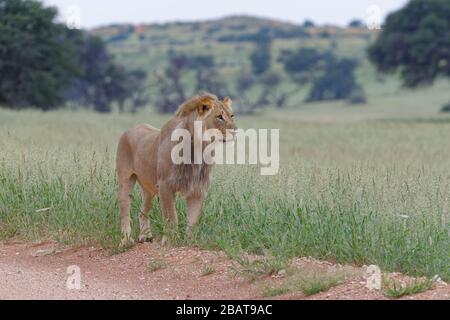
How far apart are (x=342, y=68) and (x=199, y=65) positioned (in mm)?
16440

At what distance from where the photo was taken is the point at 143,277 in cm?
808

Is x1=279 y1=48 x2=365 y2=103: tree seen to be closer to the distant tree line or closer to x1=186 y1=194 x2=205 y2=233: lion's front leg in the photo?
the distant tree line

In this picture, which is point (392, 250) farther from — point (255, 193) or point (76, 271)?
point (76, 271)

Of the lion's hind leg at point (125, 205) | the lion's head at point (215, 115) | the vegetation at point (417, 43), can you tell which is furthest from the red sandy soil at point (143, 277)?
the vegetation at point (417, 43)

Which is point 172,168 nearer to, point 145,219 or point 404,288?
point 145,219

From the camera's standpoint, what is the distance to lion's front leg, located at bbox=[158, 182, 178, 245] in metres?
8.66

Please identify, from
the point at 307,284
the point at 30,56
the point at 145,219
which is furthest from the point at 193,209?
the point at 30,56

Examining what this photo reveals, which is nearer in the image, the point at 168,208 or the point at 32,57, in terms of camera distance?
the point at 168,208

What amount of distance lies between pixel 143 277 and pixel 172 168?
3.69ft

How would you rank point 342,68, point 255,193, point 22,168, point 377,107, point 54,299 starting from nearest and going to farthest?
point 54,299
point 255,193
point 22,168
point 377,107
point 342,68

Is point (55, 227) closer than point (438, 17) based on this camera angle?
Yes

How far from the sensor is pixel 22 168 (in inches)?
430

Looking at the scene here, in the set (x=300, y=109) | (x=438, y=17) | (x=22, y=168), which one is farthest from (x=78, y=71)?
(x=22, y=168)

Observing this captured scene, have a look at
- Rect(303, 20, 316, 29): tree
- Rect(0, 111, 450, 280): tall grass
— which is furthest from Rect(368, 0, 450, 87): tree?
Rect(303, 20, 316, 29): tree
